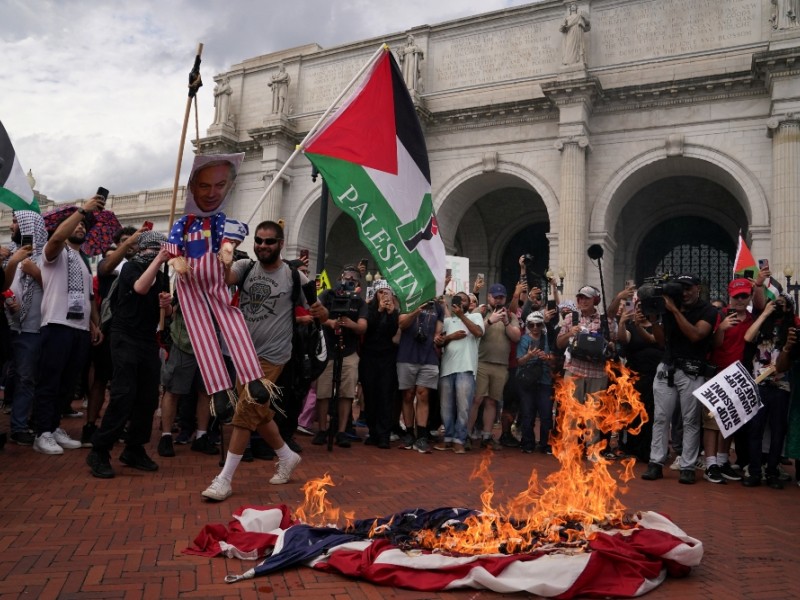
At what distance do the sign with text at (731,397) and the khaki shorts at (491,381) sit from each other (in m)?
2.66

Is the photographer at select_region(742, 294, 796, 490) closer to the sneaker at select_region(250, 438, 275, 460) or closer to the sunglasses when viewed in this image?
the sunglasses

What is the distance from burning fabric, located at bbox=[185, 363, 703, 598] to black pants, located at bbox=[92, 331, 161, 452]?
1874 millimetres

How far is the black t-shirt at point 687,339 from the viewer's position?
6.62 meters

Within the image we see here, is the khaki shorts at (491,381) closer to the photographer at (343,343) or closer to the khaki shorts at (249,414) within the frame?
the photographer at (343,343)

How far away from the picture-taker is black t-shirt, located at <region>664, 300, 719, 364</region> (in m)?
6.62

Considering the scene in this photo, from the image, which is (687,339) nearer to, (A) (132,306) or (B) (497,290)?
(B) (497,290)

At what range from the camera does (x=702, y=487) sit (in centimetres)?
644

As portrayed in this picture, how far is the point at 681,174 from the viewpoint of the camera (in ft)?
63.3

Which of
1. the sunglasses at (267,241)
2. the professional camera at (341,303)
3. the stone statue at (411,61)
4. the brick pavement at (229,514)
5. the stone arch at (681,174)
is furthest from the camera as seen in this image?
the stone statue at (411,61)

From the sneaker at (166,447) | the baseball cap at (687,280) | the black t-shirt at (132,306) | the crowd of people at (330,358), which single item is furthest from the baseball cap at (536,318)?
the black t-shirt at (132,306)

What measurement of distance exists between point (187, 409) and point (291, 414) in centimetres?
136

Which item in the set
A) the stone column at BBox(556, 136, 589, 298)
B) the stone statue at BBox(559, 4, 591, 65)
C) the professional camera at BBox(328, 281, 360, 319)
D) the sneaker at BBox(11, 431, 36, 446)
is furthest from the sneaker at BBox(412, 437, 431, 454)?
the stone statue at BBox(559, 4, 591, 65)

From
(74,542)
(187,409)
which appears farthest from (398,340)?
(74,542)

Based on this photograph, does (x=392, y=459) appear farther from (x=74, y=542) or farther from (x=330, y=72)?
(x=330, y=72)
